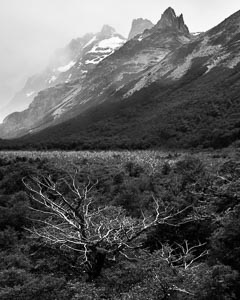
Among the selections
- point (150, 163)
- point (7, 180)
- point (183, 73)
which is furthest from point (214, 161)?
point (183, 73)

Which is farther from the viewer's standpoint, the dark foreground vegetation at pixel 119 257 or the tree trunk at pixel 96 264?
the tree trunk at pixel 96 264

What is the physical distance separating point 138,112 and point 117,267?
61.3 meters

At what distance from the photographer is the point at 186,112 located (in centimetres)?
5894

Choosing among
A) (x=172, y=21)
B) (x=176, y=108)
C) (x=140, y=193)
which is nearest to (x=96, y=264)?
(x=140, y=193)

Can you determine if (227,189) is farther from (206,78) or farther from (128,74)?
(128,74)

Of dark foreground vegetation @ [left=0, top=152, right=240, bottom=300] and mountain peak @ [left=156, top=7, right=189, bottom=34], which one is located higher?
mountain peak @ [left=156, top=7, right=189, bottom=34]

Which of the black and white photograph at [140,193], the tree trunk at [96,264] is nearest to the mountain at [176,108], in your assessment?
the black and white photograph at [140,193]

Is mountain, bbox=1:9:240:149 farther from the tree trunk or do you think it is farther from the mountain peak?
the mountain peak

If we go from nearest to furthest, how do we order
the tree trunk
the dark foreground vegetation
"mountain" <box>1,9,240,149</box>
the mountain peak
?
the dark foreground vegetation, the tree trunk, "mountain" <box>1,9,240,149</box>, the mountain peak

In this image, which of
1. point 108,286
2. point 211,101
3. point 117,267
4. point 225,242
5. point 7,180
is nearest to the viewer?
point 108,286

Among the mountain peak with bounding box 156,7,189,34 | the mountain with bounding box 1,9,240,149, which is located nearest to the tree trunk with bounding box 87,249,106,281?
the mountain with bounding box 1,9,240,149

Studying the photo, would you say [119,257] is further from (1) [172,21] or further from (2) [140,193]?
(1) [172,21]

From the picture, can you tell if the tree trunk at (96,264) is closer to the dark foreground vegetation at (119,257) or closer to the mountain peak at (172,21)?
the dark foreground vegetation at (119,257)

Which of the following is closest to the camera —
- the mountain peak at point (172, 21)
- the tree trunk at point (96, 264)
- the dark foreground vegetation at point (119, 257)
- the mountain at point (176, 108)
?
the dark foreground vegetation at point (119, 257)
